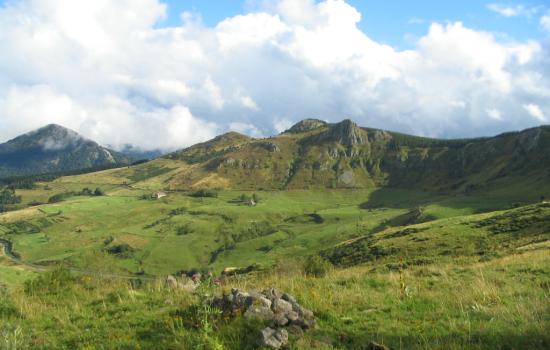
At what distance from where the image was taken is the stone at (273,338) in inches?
345

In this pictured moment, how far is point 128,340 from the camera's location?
9.98m

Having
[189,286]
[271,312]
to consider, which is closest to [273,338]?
[271,312]

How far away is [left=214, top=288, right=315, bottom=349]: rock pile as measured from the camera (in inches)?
353

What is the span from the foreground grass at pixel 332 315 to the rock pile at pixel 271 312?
32 cm

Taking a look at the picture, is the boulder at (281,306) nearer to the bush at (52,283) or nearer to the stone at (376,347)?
the stone at (376,347)

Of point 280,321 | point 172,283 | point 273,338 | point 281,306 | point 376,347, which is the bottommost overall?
point 172,283

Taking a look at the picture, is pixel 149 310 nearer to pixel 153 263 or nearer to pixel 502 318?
pixel 502 318

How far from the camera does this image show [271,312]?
33.3 feet

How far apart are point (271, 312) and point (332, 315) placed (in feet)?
5.98

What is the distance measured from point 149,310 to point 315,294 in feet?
16.9

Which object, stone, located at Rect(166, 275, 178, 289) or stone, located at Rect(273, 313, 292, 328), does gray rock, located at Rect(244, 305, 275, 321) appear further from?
stone, located at Rect(166, 275, 178, 289)

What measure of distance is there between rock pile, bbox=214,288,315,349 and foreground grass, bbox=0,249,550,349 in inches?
12.4

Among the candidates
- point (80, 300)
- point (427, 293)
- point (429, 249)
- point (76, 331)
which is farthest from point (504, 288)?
point (429, 249)

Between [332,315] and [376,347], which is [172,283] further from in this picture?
[376,347]
